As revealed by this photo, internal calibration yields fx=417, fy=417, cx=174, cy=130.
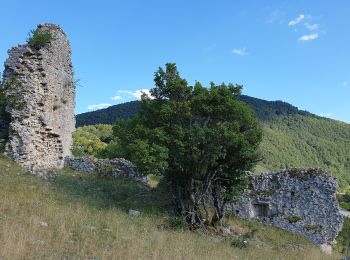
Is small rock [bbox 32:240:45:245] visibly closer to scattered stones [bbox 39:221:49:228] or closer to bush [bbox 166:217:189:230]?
scattered stones [bbox 39:221:49:228]

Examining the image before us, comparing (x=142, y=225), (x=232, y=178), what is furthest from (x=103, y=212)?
(x=232, y=178)

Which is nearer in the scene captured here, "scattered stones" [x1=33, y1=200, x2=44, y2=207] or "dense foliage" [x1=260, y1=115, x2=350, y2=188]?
"scattered stones" [x1=33, y1=200, x2=44, y2=207]

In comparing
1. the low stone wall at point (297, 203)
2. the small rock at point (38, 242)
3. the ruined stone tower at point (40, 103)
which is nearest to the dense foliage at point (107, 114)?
the ruined stone tower at point (40, 103)

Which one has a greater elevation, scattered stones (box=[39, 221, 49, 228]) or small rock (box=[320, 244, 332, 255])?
scattered stones (box=[39, 221, 49, 228])

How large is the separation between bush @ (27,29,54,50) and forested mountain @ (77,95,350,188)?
221ft

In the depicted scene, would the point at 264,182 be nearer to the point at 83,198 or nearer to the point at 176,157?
the point at 176,157

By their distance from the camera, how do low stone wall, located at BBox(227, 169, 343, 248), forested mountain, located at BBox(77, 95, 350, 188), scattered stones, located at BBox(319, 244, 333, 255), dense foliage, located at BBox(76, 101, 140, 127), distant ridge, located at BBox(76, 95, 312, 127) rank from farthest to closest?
1. forested mountain, located at BBox(77, 95, 350, 188)
2. distant ridge, located at BBox(76, 95, 312, 127)
3. dense foliage, located at BBox(76, 101, 140, 127)
4. low stone wall, located at BBox(227, 169, 343, 248)
5. scattered stones, located at BBox(319, 244, 333, 255)

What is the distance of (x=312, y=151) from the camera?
351 ft

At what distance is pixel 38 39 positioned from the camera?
1798 cm

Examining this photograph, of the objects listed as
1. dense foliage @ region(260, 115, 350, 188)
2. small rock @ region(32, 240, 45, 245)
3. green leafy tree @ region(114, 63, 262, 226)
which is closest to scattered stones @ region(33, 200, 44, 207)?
green leafy tree @ region(114, 63, 262, 226)

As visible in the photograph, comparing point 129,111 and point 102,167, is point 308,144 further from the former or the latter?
point 102,167

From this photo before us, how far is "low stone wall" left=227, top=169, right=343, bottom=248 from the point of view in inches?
649

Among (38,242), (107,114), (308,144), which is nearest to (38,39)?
(38,242)

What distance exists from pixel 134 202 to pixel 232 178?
3650 mm
